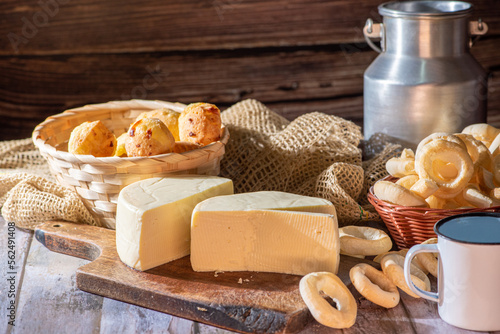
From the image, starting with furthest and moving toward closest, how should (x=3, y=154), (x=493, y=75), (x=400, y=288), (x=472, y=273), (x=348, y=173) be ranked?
(x=493, y=75), (x=3, y=154), (x=348, y=173), (x=400, y=288), (x=472, y=273)

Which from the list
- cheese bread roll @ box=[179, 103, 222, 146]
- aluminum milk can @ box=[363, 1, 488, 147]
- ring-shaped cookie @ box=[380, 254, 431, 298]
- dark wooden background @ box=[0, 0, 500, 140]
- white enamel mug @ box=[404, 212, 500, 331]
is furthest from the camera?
dark wooden background @ box=[0, 0, 500, 140]

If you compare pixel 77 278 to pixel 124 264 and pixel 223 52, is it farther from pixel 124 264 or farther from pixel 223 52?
pixel 223 52

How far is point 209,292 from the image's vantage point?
2.70 ft

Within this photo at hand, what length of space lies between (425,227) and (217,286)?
0.33 m

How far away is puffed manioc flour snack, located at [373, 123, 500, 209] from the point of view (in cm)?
90

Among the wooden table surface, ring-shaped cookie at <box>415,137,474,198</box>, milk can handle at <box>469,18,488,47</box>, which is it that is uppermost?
milk can handle at <box>469,18,488,47</box>

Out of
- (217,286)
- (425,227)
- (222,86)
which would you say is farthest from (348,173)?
(222,86)

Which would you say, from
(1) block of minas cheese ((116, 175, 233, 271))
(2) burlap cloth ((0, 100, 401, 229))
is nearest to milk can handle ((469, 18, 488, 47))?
(2) burlap cloth ((0, 100, 401, 229))

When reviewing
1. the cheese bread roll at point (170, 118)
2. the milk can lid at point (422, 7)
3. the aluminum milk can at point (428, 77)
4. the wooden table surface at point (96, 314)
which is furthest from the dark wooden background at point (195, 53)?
the wooden table surface at point (96, 314)

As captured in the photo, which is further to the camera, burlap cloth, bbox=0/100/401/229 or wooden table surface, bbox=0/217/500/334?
burlap cloth, bbox=0/100/401/229

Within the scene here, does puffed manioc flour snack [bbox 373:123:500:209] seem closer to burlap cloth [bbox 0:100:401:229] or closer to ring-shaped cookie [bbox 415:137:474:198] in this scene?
ring-shaped cookie [bbox 415:137:474:198]

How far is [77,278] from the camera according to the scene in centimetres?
88

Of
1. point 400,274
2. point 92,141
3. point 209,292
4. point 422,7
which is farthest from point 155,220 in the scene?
point 422,7

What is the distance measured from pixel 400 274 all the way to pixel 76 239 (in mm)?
528
